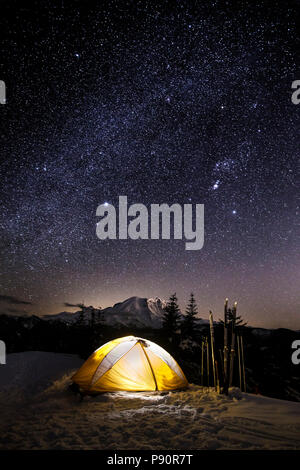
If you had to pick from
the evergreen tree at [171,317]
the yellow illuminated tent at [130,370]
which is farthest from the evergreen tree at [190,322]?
the yellow illuminated tent at [130,370]

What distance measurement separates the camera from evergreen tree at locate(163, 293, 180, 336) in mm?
30280

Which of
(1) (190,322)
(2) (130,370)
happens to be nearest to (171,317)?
(1) (190,322)

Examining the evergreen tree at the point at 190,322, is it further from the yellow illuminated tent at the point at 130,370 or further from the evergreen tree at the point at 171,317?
the yellow illuminated tent at the point at 130,370

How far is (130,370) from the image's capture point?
714 cm

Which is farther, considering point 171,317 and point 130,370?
point 171,317

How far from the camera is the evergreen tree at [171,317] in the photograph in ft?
99.3

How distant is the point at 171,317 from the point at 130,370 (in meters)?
24.9

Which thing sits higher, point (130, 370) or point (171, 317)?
point (130, 370)

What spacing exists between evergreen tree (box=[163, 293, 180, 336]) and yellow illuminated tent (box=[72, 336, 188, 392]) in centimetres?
2375

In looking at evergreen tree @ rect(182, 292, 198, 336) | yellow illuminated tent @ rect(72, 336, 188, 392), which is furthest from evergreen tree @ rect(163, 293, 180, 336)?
yellow illuminated tent @ rect(72, 336, 188, 392)

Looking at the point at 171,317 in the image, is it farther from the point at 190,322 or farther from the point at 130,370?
the point at 130,370

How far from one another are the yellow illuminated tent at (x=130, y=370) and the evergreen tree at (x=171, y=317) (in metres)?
23.8
